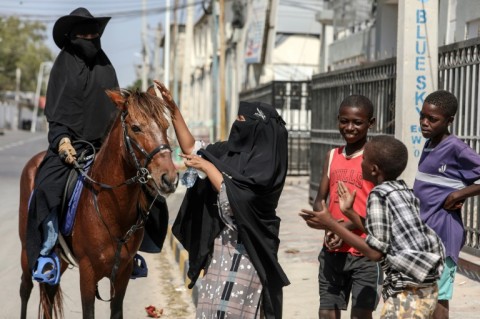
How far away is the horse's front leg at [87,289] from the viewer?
5.58 meters

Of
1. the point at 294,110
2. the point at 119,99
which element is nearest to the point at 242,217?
the point at 119,99

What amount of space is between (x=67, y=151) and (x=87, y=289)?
102 centimetres

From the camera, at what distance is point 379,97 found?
38.2 ft

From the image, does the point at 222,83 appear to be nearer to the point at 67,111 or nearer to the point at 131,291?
the point at 131,291

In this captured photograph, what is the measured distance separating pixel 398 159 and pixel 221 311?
135 centimetres

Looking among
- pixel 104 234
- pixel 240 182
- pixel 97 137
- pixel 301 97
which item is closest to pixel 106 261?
pixel 104 234

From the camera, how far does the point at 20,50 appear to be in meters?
102

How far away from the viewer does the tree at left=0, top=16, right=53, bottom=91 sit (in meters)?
99.0

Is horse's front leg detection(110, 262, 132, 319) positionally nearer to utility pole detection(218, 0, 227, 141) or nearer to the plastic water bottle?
the plastic water bottle

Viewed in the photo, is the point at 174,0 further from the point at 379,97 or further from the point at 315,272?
the point at 315,272

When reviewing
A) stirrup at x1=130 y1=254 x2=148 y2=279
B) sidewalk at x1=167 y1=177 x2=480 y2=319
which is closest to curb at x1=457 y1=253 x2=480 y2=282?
sidewalk at x1=167 y1=177 x2=480 y2=319

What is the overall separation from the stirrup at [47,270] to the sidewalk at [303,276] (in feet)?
7.13

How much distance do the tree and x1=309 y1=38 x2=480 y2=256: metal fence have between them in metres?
84.8

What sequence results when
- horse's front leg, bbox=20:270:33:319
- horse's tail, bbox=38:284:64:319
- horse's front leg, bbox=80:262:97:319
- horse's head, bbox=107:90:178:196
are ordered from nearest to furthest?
horse's head, bbox=107:90:178:196
horse's front leg, bbox=80:262:97:319
horse's tail, bbox=38:284:64:319
horse's front leg, bbox=20:270:33:319
